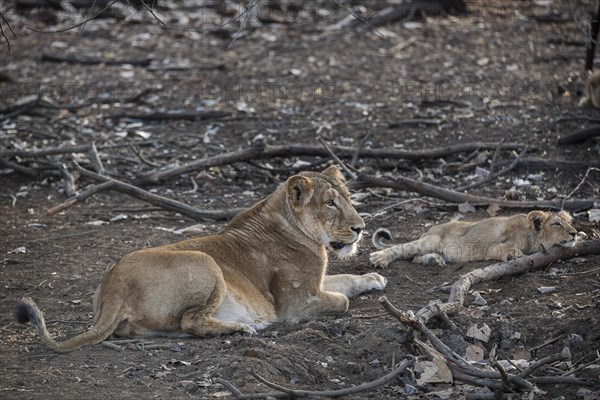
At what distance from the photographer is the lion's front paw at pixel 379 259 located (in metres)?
8.19

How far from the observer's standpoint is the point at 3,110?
13797 millimetres

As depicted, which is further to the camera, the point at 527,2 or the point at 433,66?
the point at 527,2

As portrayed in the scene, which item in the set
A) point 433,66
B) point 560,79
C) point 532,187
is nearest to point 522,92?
point 560,79

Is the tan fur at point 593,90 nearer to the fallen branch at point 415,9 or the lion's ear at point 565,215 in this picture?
the lion's ear at point 565,215

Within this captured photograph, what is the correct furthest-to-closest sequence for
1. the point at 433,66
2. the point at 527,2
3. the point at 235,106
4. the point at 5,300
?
the point at 527,2 → the point at 433,66 → the point at 235,106 → the point at 5,300

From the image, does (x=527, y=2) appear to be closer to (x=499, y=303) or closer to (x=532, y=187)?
(x=532, y=187)

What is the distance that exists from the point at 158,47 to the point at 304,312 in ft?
37.3

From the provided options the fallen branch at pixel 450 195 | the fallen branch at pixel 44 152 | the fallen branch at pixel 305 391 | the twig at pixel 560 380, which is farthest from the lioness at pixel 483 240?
the fallen branch at pixel 44 152

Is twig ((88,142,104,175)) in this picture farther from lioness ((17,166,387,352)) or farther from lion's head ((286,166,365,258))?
lion's head ((286,166,365,258))

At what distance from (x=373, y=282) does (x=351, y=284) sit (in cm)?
19

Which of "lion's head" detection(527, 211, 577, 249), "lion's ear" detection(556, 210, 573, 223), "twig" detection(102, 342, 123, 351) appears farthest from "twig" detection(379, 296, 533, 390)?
"lion's ear" detection(556, 210, 573, 223)

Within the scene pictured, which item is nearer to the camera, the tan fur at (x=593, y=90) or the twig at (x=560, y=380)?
the twig at (x=560, y=380)

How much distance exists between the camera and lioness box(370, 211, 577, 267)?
7.94 m

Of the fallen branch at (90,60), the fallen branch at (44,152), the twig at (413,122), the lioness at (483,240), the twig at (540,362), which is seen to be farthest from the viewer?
the fallen branch at (90,60)
